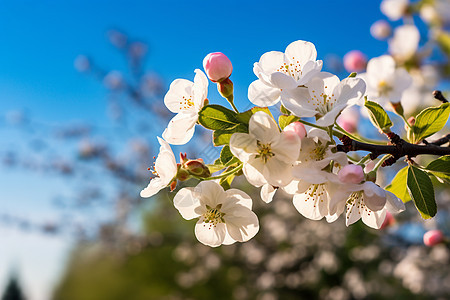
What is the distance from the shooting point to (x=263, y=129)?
526mm

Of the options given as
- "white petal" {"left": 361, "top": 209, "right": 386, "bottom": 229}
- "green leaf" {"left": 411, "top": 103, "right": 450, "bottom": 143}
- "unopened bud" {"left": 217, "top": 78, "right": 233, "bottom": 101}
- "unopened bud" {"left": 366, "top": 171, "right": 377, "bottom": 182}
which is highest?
"unopened bud" {"left": 217, "top": 78, "right": 233, "bottom": 101}

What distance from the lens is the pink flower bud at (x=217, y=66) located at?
0.62 m

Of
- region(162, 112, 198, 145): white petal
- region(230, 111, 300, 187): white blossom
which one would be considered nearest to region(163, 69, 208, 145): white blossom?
region(162, 112, 198, 145): white petal

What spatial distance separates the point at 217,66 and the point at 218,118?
0.35 feet

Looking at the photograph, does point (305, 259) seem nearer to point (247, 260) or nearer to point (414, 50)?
point (247, 260)

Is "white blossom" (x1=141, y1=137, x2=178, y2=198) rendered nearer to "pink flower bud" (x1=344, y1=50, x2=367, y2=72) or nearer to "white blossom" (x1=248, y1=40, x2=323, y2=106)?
"white blossom" (x1=248, y1=40, x2=323, y2=106)

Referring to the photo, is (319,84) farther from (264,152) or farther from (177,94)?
(177,94)

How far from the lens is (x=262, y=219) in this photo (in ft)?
20.3

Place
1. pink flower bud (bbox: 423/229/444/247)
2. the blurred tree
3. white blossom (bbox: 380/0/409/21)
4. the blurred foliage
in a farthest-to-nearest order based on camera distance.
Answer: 1. the blurred tree
2. the blurred foliage
3. white blossom (bbox: 380/0/409/21)
4. pink flower bud (bbox: 423/229/444/247)

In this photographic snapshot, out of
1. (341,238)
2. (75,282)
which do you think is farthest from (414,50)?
(75,282)

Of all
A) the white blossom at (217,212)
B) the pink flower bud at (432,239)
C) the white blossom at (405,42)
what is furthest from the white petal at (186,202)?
the white blossom at (405,42)

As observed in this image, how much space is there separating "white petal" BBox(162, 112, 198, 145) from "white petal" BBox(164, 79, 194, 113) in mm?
81

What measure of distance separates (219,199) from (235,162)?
0.06m

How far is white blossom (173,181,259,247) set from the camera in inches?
23.0
